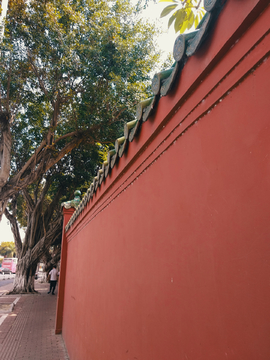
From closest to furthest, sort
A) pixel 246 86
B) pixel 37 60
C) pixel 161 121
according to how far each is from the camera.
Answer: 1. pixel 246 86
2. pixel 161 121
3. pixel 37 60

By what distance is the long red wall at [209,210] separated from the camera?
0.88m

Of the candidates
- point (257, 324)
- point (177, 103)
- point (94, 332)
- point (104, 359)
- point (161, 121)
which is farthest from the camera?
point (94, 332)

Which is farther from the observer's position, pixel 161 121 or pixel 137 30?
pixel 137 30

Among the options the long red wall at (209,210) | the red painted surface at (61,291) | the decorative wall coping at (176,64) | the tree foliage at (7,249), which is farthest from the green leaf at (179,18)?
the tree foliage at (7,249)

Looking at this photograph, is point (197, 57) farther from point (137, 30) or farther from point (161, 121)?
point (137, 30)

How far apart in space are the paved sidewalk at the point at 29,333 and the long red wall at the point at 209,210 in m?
4.78

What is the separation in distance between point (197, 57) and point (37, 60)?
10.9 meters


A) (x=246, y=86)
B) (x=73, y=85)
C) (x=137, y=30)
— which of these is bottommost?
(x=246, y=86)

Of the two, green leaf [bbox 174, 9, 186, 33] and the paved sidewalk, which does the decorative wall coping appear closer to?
green leaf [bbox 174, 9, 186, 33]

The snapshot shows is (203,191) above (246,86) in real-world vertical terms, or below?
below

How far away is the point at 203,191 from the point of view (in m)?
1.18

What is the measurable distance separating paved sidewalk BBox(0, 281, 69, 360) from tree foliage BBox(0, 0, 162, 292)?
13.1ft

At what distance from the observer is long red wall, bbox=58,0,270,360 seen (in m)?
0.88

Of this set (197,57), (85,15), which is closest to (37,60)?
(85,15)
